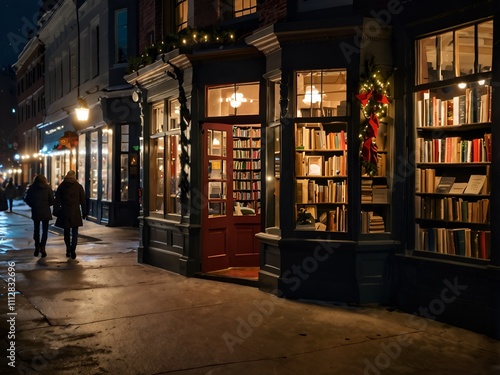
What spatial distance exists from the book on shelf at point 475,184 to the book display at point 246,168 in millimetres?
4974

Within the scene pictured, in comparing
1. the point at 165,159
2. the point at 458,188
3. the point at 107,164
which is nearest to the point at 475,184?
the point at 458,188

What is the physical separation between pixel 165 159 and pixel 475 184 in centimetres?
669

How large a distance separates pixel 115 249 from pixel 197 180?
5.07 m

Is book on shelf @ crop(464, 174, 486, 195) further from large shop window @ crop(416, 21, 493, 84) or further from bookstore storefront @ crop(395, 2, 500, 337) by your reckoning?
large shop window @ crop(416, 21, 493, 84)

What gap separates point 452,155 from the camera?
8.36m

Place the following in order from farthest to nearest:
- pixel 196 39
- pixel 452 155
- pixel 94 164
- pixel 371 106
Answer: pixel 94 164 < pixel 196 39 < pixel 371 106 < pixel 452 155

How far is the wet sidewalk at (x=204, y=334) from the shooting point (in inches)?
243

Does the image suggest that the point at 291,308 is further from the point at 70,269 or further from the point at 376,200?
the point at 70,269

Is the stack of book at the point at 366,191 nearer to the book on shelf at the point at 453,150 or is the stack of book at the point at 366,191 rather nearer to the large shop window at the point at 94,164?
the book on shelf at the point at 453,150

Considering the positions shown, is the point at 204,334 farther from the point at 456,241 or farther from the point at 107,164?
the point at 107,164

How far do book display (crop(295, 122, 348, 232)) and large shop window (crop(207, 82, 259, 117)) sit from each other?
1560 millimetres

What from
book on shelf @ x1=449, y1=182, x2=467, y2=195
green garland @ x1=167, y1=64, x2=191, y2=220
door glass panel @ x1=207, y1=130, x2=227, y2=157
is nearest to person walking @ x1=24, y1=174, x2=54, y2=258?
green garland @ x1=167, y1=64, x2=191, y2=220

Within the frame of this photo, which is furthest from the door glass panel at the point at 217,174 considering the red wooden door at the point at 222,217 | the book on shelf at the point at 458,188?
the book on shelf at the point at 458,188

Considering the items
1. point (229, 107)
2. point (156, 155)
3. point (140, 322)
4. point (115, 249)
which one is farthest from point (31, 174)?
point (140, 322)
